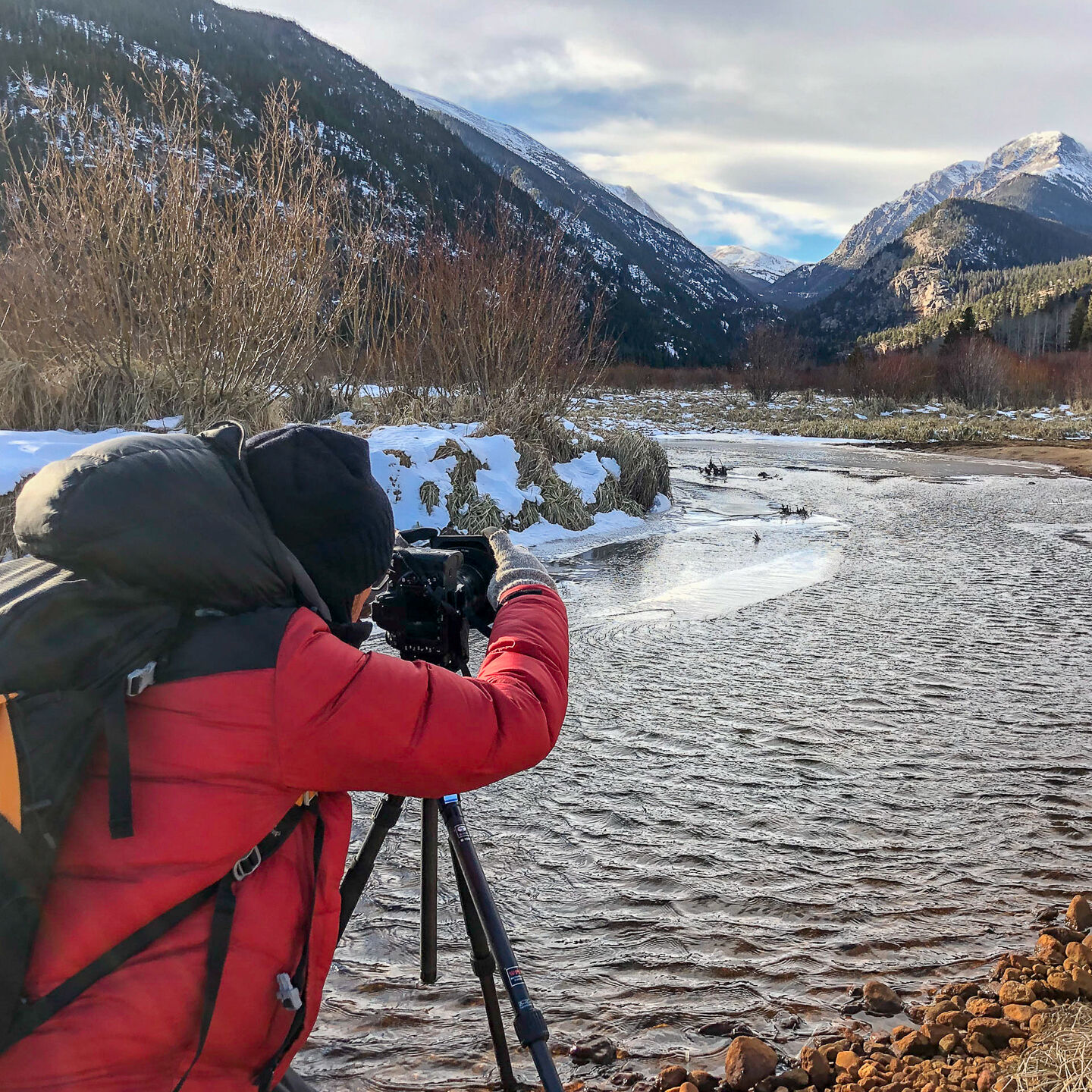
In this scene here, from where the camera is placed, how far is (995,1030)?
5.82 ft

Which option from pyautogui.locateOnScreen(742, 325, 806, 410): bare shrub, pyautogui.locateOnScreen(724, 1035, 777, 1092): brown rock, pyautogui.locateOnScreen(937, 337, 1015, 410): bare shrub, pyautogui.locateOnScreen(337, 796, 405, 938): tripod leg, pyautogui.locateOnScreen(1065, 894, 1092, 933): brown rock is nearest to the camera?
pyautogui.locateOnScreen(337, 796, 405, 938): tripod leg

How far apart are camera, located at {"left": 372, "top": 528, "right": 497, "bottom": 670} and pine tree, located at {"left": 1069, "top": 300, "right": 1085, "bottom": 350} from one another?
78032mm

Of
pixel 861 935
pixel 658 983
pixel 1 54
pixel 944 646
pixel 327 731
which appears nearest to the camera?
pixel 327 731

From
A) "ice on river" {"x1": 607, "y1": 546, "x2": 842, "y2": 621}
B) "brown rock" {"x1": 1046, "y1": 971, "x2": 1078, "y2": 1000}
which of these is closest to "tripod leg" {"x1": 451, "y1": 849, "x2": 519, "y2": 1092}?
"brown rock" {"x1": 1046, "y1": 971, "x2": 1078, "y2": 1000}

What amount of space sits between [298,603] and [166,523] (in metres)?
0.23

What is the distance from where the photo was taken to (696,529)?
9.45 metres

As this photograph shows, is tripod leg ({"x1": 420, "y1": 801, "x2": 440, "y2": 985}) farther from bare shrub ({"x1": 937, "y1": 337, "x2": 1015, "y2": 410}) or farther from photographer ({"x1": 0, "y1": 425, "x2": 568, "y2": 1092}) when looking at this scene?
bare shrub ({"x1": 937, "y1": 337, "x2": 1015, "y2": 410})

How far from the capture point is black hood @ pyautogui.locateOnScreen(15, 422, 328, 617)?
0.96 meters

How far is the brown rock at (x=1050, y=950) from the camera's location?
2.09 metres

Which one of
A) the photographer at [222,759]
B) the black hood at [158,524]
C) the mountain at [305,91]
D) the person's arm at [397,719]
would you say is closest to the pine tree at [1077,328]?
the mountain at [305,91]

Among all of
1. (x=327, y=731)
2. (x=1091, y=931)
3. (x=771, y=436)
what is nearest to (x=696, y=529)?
(x=1091, y=931)

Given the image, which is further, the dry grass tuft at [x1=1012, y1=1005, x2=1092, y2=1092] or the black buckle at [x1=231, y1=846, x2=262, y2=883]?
the dry grass tuft at [x1=1012, y1=1005, x2=1092, y2=1092]

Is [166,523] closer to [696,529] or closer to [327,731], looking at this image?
[327,731]

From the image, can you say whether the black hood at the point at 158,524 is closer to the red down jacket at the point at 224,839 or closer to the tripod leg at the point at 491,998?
the red down jacket at the point at 224,839
